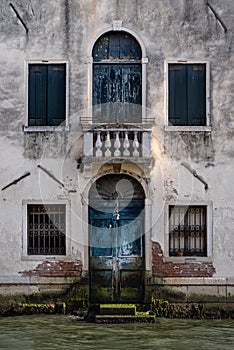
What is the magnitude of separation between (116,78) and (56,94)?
1.46m

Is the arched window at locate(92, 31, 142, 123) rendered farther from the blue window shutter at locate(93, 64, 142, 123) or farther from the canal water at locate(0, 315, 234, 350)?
the canal water at locate(0, 315, 234, 350)

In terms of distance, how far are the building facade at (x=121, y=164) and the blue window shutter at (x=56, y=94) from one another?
2 centimetres

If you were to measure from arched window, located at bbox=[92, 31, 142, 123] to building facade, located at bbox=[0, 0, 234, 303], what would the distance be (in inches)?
0.9

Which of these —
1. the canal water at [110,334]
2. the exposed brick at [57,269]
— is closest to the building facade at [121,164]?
the exposed brick at [57,269]

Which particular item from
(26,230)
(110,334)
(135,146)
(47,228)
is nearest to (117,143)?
(135,146)

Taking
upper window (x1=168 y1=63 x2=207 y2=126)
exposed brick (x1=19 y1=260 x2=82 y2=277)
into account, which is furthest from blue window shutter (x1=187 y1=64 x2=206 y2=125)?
exposed brick (x1=19 y1=260 x2=82 y2=277)

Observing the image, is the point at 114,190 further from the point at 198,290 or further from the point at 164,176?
the point at 198,290

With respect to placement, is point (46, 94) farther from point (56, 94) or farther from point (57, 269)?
point (57, 269)

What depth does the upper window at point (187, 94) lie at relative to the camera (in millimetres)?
18375

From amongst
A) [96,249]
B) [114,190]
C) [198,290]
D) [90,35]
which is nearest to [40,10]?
[90,35]

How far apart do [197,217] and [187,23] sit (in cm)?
456

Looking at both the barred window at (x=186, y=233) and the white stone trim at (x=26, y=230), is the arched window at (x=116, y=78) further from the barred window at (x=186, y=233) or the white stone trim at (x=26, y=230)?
the barred window at (x=186, y=233)

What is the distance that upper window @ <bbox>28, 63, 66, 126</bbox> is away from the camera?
18.4 m

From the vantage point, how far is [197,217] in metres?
18.4
